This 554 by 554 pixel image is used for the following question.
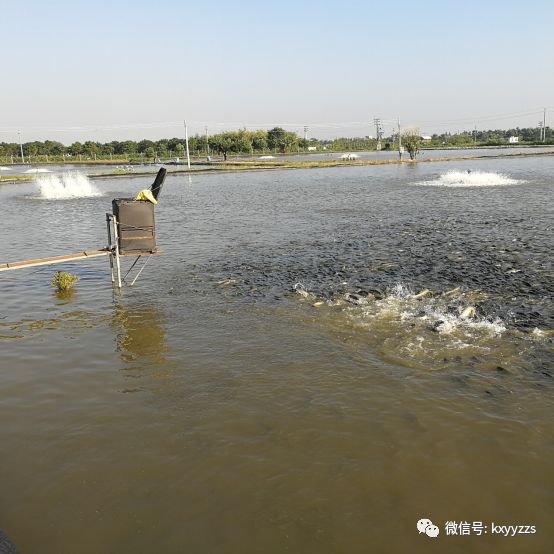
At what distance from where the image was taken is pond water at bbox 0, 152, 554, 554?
17.4 feet

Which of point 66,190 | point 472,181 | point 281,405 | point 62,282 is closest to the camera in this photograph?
point 281,405

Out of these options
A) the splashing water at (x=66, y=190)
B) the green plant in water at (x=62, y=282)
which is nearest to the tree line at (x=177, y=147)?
the splashing water at (x=66, y=190)

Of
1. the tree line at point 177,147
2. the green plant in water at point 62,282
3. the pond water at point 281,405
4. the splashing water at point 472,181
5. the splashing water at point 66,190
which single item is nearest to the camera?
the pond water at point 281,405

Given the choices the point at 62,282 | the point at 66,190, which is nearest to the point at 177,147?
the point at 66,190

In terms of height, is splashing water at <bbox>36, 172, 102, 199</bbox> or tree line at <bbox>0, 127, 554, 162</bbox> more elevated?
tree line at <bbox>0, 127, 554, 162</bbox>

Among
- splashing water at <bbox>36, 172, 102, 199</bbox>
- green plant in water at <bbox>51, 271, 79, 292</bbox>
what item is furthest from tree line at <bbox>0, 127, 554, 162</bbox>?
green plant in water at <bbox>51, 271, 79, 292</bbox>

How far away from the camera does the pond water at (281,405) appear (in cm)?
532

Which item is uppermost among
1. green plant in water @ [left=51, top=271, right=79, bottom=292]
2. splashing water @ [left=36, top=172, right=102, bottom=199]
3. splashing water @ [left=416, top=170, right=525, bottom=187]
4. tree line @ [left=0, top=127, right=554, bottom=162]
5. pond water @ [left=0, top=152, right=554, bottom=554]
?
tree line @ [left=0, top=127, right=554, bottom=162]

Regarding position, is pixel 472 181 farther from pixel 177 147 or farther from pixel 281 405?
pixel 177 147

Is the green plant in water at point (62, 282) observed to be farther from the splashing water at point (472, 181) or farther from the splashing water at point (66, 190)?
the splashing water at point (472, 181)

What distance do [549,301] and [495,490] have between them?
7.67 meters

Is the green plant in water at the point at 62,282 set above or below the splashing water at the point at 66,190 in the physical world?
below

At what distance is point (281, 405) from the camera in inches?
301

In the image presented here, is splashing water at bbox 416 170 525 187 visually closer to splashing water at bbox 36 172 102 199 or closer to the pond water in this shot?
the pond water
